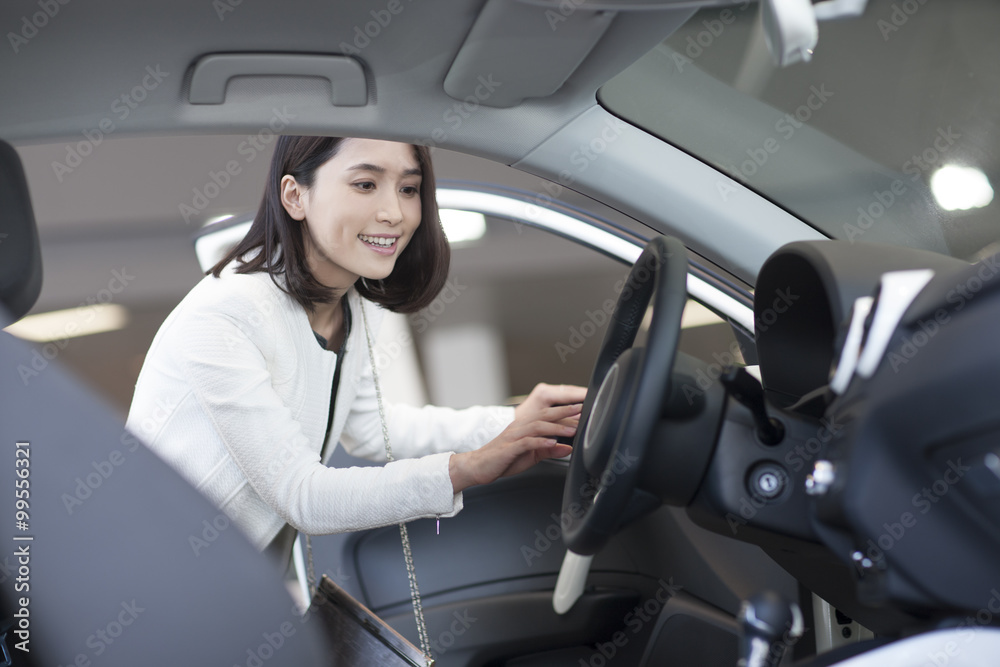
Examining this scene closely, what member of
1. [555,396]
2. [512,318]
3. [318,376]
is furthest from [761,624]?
[512,318]

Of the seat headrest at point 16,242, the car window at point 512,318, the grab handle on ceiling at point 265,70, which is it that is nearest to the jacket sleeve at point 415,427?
the grab handle on ceiling at point 265,70

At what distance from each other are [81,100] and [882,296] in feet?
2.85

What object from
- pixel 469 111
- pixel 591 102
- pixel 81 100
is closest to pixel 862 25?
pixel 591 102

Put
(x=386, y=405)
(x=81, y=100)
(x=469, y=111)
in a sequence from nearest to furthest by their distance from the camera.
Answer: (x=81, y=100), (x=469, y=111), (x=386, y=405)

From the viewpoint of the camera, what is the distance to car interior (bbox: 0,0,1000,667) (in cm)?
56

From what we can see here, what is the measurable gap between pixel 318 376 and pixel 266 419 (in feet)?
0.85

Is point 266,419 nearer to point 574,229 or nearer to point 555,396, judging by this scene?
point 555,396

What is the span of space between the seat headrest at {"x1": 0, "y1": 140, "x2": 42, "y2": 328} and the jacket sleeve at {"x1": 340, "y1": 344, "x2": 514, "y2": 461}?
946 mm

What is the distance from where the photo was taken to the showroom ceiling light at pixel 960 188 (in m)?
1.13

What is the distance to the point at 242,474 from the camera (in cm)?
137

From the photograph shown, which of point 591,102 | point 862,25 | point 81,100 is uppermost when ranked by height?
point 862,25

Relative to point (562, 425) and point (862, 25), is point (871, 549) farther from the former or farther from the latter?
point (862, 25)

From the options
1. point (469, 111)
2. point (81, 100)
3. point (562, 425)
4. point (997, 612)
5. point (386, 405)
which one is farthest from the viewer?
point (386, 405)

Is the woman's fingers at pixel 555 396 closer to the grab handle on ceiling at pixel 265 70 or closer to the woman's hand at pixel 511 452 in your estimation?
the woman's hand at pixel 511 452
